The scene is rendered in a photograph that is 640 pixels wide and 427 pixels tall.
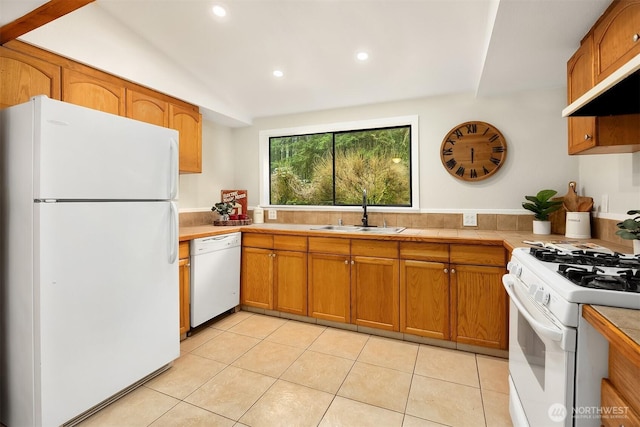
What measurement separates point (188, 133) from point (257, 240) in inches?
49.5

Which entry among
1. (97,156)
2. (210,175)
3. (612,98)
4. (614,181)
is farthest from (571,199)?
(210,175)

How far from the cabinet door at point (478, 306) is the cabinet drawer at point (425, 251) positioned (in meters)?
0.11

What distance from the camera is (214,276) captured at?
2748 mm

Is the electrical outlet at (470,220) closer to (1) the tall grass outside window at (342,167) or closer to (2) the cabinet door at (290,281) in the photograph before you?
(1) the tall grass outside window at (342,167)

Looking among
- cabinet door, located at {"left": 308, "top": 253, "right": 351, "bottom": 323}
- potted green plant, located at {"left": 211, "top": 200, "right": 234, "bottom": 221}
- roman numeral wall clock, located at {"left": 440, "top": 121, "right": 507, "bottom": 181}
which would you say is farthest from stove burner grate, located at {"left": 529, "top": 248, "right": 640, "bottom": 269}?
potted green plant, located at {"left": 211, "top": 200, "right": 234, "bottom": 221}

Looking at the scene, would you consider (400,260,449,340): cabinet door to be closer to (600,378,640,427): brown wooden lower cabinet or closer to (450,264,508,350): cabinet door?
(450,264,508,350): cabinet door

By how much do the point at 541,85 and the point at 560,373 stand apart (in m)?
2.45

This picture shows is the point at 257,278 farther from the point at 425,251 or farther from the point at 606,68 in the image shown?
the point at 606,68

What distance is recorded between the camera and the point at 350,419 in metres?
1.60

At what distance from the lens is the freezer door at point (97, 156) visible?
1.40 meters

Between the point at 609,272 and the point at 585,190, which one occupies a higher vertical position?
the point at 585,190

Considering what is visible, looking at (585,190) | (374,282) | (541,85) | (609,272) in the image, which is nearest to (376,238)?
(374,282)

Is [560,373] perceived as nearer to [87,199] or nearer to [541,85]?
[87,199]

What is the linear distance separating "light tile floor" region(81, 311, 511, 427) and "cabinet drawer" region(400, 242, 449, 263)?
0.72m
